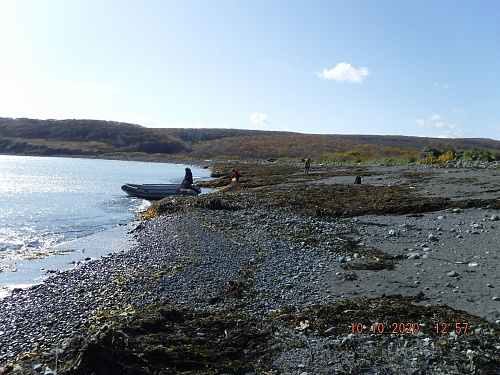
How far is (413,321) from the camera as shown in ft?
18.6

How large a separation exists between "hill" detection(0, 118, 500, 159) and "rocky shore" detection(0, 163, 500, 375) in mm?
78356

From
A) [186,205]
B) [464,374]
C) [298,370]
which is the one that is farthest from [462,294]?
[186,205]

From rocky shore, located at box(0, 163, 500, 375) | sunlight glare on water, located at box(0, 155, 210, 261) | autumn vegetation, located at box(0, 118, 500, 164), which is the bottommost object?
sunlight glare on water, located at box(0, 155, 210, 261)

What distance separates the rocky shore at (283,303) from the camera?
4910 mm

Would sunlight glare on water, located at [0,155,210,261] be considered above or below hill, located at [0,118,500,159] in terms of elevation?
below

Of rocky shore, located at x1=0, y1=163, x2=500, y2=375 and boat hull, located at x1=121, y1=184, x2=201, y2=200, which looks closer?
rocky shore, located at x1=0, y1=163, x2=500, y2=375

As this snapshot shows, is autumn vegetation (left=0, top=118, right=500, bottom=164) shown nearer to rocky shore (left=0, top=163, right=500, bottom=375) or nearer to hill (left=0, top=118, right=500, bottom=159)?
hill (left=0, top=118, right=500, bottom=159)

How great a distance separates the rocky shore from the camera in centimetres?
491

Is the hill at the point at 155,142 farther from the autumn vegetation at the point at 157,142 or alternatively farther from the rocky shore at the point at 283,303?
the rocky shore at the point at 283,303
